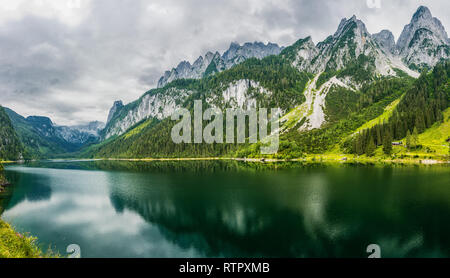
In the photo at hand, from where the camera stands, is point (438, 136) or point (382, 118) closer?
point (438, 136)

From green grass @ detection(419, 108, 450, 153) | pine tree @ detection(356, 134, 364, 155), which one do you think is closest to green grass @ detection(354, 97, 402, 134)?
pine tree @ detection(356, 134, 364, 155)

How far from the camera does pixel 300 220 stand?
1241 inches

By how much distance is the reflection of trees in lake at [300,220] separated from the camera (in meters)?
23.8

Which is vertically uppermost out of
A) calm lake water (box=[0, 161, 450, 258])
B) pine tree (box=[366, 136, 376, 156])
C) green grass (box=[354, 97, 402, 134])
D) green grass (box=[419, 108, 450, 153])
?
green grass (box=[354, 97, 402, 134])

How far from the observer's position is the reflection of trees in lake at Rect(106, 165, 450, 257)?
78.1 feet

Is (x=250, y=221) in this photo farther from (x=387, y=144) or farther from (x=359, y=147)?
(x=359, y=147)

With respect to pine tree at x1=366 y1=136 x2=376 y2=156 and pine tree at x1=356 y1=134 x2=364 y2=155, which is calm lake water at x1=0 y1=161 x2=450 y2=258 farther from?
pine tree at x1=356 y1=134 x2=364 y2=155

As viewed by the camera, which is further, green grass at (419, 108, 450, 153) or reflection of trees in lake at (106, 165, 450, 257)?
green grass at (419, 108, 450, 153)

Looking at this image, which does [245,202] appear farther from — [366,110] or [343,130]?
[366,110]

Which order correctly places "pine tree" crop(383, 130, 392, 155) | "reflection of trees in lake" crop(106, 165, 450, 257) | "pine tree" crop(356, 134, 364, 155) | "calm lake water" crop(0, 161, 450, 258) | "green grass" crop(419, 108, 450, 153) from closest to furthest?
"reflection of trees in lake" crop(106, 165, 450, 257) < "calm lake water" crop(0, 161, 450, 258) < "green grass" crop(419, 108, 450, 153) < "pine tree" crop(383, 130, 392, 155) < "pine tree" crop(356, 134, 364, 155)

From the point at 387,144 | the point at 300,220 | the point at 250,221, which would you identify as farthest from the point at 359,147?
the point at 250,221

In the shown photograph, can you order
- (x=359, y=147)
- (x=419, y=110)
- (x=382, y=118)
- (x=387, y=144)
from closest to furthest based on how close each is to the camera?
(x=387, y=144), (x=359, y=147), (x=419, y=110), (x=382, y=118)
